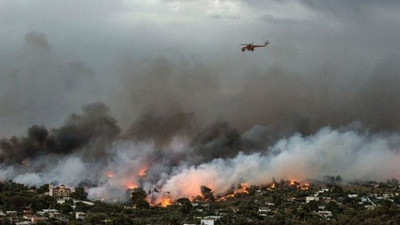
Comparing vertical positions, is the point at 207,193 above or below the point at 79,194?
below

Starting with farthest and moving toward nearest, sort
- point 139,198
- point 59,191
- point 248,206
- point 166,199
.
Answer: point 59,191, point 166,199, point 139,198, point 248,206

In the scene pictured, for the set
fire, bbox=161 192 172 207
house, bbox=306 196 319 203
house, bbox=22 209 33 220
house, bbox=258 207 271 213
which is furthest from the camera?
fire, bbox=161 192 172 207

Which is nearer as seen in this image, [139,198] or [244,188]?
[139,198]

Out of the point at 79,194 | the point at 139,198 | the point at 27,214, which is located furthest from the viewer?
the point at 79,194

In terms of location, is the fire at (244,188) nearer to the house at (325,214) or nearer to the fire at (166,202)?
the fire at (166,202)

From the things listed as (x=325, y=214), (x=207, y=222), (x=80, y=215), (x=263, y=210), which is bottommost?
(x=207, y=222)

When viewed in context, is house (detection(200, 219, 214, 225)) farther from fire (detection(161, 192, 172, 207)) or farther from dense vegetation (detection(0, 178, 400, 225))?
fire (detection(161, 192, 172, 207))

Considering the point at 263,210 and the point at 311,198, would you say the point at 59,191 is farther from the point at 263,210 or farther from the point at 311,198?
the point at 311,198

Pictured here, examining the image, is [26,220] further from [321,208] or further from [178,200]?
[321,208]

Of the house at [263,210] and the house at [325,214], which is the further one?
the house at [263,210]

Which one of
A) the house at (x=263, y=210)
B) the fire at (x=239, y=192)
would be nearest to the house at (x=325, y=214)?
the house at (x=263, y=210)

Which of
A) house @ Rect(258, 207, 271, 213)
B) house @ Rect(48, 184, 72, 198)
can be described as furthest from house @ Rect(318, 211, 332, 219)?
house @ Rect(48, 184, 72, 198)

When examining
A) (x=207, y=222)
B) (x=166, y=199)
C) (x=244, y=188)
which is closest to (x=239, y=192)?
(x=244, y=188)
